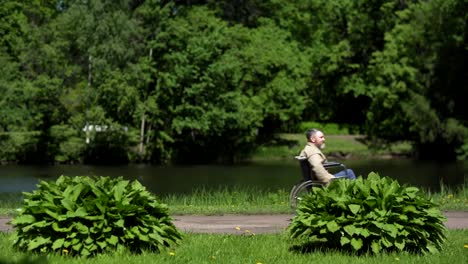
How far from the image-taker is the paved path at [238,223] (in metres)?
11.2

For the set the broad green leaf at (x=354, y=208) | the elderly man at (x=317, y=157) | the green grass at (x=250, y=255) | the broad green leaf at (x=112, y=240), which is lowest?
the green grass at (x=250, y=255)

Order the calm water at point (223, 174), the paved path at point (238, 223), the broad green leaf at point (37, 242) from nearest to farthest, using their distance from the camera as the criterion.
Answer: the broad green leaf at point (37, 242) → the paved path at point (238, 223) → the calm water at point (223, 174)

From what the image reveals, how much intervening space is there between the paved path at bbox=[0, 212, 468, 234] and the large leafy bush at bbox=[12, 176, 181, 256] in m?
2.48

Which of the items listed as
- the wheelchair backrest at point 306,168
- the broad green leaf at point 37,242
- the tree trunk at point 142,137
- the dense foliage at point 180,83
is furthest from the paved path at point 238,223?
the tree trunk at point 142,137

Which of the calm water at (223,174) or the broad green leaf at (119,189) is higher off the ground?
the broad green leaf at (119,189)

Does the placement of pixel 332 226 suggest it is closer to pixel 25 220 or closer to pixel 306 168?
pixel 25 220

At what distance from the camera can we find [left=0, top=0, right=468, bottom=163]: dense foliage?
149ft

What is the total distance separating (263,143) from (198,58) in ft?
28.0

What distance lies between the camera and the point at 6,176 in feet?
119

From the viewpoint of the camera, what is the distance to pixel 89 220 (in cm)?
825

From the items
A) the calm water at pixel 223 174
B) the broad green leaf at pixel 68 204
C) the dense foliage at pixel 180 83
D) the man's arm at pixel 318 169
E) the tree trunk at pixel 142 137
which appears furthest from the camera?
the tree trunk at pixel 142 137

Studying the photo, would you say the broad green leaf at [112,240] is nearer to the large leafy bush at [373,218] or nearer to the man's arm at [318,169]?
the large leafy bush at [373,218]

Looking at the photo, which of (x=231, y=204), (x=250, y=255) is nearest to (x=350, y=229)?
(x=250, y=255)

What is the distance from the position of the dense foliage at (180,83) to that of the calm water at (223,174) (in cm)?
308
